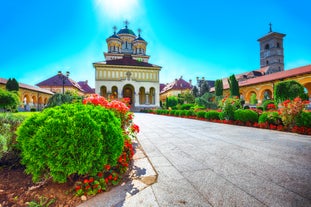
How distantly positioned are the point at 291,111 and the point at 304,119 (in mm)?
502

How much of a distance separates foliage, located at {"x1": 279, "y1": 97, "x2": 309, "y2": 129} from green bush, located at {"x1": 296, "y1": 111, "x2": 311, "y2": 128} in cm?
12

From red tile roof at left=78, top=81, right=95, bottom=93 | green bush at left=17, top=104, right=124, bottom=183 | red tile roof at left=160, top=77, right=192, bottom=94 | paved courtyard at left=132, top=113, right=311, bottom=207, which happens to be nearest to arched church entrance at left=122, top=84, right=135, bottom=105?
red tile roof at left=160, top=77, right=192, bottom=94

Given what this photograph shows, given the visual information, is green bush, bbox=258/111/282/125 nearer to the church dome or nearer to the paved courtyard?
the paved courtyard

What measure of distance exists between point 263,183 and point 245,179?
229mm

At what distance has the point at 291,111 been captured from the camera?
657 centimetres

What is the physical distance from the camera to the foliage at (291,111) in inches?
256

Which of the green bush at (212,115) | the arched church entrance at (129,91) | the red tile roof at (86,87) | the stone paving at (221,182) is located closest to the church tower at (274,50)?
the arched church entrance at (129,91)

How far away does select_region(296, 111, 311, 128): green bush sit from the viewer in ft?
20.3

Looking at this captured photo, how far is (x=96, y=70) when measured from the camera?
122 feet

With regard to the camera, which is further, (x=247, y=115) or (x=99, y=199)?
(x=247, y=115)

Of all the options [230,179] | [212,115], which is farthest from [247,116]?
[230,179]

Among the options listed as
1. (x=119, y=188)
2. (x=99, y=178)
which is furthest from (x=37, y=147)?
(x=119, y=188)

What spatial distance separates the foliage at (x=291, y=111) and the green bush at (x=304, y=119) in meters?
0.12

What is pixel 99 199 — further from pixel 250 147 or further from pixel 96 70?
pixel 96 70
